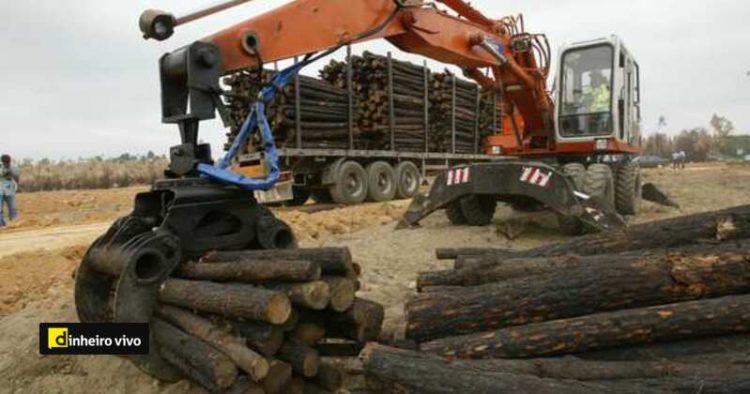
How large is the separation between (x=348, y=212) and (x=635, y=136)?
5343 mm

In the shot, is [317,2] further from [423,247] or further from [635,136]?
[635,136]

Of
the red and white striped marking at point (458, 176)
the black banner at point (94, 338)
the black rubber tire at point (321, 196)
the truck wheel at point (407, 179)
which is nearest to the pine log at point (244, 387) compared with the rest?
the black banner at point (94, 338)

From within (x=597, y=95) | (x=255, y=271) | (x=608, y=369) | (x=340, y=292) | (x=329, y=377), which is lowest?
(x=329, y=377)

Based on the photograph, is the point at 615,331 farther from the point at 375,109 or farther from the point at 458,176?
the point at 375,109

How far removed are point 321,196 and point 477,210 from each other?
6578 mm

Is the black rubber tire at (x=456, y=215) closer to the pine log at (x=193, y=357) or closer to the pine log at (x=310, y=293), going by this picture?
the pine log at (x=310, y=293)

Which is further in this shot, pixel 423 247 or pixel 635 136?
pixel 635 136

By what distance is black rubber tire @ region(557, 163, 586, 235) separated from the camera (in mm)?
7441

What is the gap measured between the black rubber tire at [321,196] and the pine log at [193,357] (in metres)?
10.8

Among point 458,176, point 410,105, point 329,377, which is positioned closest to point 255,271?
point 329,377

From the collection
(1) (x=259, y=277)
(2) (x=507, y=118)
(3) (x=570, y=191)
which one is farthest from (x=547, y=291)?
(2) (x=507, y=118)

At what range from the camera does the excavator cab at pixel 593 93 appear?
9070mm

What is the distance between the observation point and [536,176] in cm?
725

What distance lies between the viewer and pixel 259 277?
3512 mm
